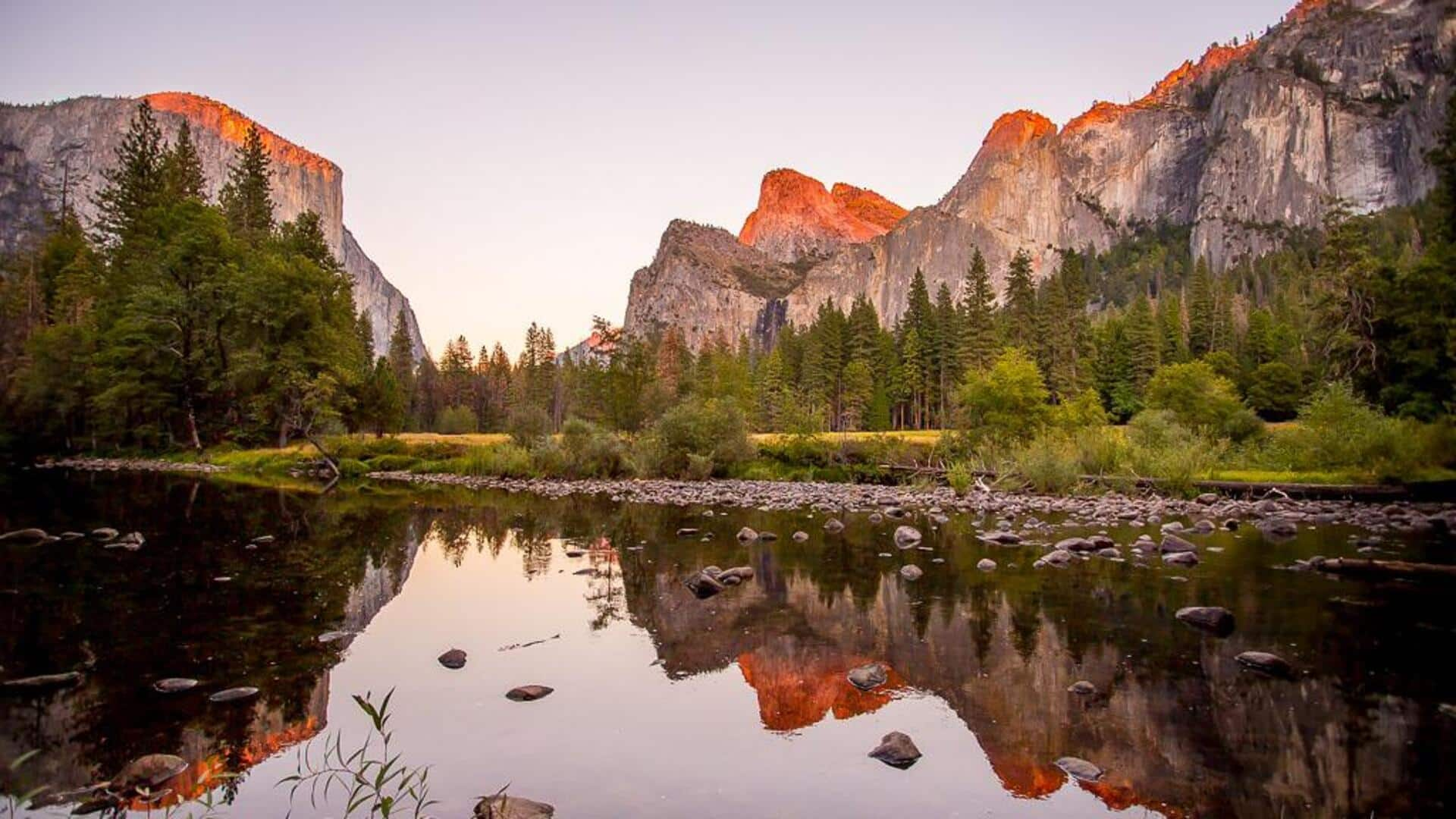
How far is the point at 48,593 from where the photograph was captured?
33.1 ft

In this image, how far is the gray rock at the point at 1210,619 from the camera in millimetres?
9148

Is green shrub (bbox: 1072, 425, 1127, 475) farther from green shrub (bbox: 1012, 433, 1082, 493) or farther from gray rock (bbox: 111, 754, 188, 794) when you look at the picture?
gray rock (bbox: 111, 754, 188, 794)

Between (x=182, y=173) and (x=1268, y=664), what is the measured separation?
6801 cm

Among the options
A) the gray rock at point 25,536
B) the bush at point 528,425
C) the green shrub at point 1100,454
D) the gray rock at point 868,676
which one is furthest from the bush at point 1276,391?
the gray rock at point 25,536

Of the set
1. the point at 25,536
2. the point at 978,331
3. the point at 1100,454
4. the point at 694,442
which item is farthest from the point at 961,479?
the point at 978,331

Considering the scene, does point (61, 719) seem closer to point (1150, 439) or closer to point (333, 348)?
point (1150, 439)

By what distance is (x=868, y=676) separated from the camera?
25.0 ft

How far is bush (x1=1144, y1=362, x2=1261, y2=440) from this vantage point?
44881 mm

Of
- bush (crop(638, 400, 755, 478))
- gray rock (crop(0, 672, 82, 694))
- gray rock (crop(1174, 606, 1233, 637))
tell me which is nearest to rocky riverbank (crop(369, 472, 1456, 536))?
bush (crop(638, 400, 755, 478))

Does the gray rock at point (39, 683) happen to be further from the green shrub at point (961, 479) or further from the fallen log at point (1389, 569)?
the green shrub at point (961, 479)

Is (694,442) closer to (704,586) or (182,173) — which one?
(704,586)

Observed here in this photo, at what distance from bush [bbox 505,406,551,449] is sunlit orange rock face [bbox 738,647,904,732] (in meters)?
33.1

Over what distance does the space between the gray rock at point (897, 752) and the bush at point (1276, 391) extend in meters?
76.4

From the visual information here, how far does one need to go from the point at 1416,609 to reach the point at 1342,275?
35032 millimetres
